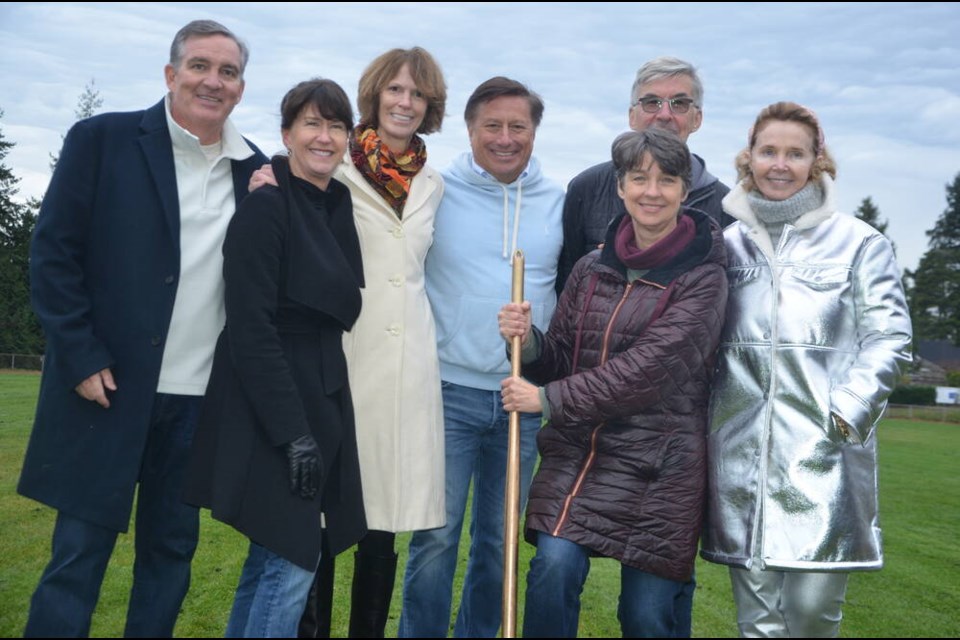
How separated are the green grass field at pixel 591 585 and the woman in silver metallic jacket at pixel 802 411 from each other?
2637mm

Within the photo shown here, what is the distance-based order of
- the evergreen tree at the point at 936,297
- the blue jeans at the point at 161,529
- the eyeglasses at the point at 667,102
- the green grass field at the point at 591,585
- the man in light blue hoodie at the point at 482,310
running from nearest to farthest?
the blue jeans at the point at 161,529
the man in light blue hoodie at the point at 482,310
the eyeglasses at the point at 667,102
the green grass field at the point at 591,585
the evergreen tree at the point at 936,297

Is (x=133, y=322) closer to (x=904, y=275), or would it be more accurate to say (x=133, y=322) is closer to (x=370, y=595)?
(x=370, y=595)

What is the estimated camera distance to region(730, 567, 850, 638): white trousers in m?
3.55

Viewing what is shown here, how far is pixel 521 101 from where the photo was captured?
4281 mm

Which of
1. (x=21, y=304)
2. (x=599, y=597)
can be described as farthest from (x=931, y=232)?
(x=599, y=597)

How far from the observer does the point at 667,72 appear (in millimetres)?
4547

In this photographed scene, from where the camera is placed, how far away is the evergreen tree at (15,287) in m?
20.8

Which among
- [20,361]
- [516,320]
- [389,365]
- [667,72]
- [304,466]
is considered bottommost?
[20,361]

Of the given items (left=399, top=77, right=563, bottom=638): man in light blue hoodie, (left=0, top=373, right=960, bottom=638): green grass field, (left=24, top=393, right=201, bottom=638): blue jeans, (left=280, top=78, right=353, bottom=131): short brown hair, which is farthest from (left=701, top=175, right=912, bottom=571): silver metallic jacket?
(left=0, top=373, right=960, bottom=638): green grass field

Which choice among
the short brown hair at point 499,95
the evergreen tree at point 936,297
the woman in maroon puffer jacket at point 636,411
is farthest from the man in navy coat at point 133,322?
the evergreen tree at point 936,297

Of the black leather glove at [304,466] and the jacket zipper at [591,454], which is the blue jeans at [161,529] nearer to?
the black leather glove at [304,466]

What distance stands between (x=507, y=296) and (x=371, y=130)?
101 centimetres

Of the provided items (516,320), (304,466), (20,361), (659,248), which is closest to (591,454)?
(516,320)

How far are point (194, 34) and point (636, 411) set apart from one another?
2.50m
